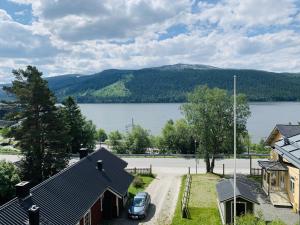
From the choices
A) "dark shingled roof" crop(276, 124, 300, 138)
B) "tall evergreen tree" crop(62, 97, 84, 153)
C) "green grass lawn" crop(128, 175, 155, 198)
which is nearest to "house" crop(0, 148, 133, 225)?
"green grass lawn" crop(128, 175, 155, 198)

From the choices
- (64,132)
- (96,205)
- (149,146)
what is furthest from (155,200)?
(149,146)

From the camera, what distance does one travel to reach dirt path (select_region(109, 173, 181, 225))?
1048 inches

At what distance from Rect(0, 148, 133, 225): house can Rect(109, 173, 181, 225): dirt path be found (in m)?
2.07

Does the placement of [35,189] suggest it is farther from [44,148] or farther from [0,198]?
[44,148]

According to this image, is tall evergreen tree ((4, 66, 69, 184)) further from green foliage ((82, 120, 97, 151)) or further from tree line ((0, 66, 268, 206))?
green foliage ((82, 120, 97, 151))

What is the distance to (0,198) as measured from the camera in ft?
96.2

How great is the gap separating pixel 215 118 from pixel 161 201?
13299 millimetres

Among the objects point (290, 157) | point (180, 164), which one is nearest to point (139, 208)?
point (290, 157)

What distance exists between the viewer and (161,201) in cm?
3175

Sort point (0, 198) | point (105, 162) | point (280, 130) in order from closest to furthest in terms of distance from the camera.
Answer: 1. point (0, 198)
2. point (105, 162)
3. point (280, 130)

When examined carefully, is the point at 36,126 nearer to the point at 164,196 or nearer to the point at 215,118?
the point at 164,196

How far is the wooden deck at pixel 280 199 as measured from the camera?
29.3 m

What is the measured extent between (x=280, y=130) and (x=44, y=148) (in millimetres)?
23999

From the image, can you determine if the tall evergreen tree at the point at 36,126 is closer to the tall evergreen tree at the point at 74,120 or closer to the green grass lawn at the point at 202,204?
the green grass lawn at the point at 202,204
